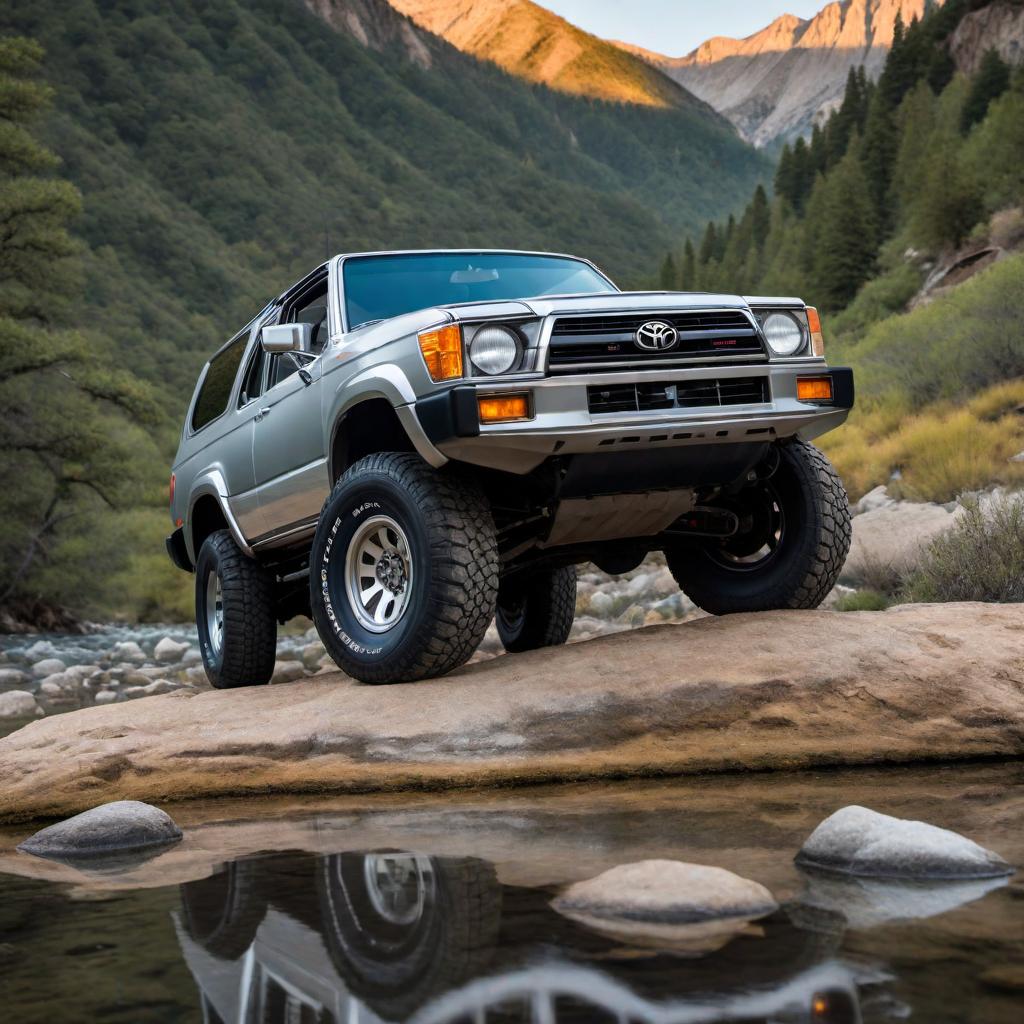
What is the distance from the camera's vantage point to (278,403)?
6.90m

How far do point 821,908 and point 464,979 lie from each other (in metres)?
0.89

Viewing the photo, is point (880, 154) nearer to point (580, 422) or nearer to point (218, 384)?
point (218, 384)

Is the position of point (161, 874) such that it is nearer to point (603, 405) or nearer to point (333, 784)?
point (333, 784)

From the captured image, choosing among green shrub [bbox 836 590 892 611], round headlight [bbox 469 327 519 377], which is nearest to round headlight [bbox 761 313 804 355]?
round headlight [bbox 469 327 519 377]

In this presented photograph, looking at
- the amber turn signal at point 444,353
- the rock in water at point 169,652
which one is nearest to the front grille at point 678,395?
the amber turn signal at point 444,353

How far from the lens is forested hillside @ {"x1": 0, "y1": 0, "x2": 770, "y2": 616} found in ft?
84.8

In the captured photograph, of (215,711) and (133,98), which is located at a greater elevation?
(133,98)

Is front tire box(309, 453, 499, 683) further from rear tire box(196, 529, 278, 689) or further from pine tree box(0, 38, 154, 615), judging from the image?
pine tree box(0, 38, 154, 615)

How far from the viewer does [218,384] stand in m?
8.50

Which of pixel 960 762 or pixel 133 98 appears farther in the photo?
pixel 133 98

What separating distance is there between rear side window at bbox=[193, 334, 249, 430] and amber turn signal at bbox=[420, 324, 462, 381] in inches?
121

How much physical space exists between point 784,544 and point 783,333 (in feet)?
3.68

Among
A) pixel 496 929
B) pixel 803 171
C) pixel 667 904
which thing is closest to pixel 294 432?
pixel 496 929

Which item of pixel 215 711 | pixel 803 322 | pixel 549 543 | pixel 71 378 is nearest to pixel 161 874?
pixel 215 711
